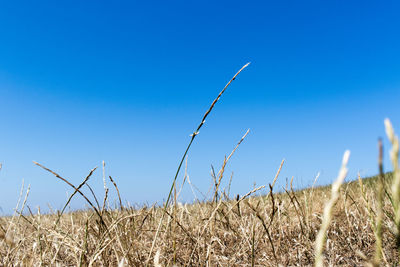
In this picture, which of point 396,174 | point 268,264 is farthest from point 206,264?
point 396,174

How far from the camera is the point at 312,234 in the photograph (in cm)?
211

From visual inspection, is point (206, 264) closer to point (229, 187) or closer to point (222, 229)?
point (222, 229)

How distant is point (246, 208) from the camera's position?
3434 millimetres

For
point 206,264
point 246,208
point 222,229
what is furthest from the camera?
point 246,208

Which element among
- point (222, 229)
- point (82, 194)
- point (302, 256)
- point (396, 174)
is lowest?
point (302, 256)

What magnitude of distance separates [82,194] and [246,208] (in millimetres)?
2283

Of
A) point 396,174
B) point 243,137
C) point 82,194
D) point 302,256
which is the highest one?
point 243,137

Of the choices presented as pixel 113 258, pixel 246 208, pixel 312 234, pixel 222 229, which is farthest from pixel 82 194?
pixel 246 208

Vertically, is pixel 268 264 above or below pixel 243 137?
below

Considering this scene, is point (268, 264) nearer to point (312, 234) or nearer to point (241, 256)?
point (241, 256)

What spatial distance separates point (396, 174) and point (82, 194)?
4.41ft

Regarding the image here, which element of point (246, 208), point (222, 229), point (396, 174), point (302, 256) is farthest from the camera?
point (246, 208)

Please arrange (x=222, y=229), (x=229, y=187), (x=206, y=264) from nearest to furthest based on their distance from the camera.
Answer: (x=206, y=264), (x=222, y=229), (x=229, y=187)

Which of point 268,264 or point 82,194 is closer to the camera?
point 82,194
